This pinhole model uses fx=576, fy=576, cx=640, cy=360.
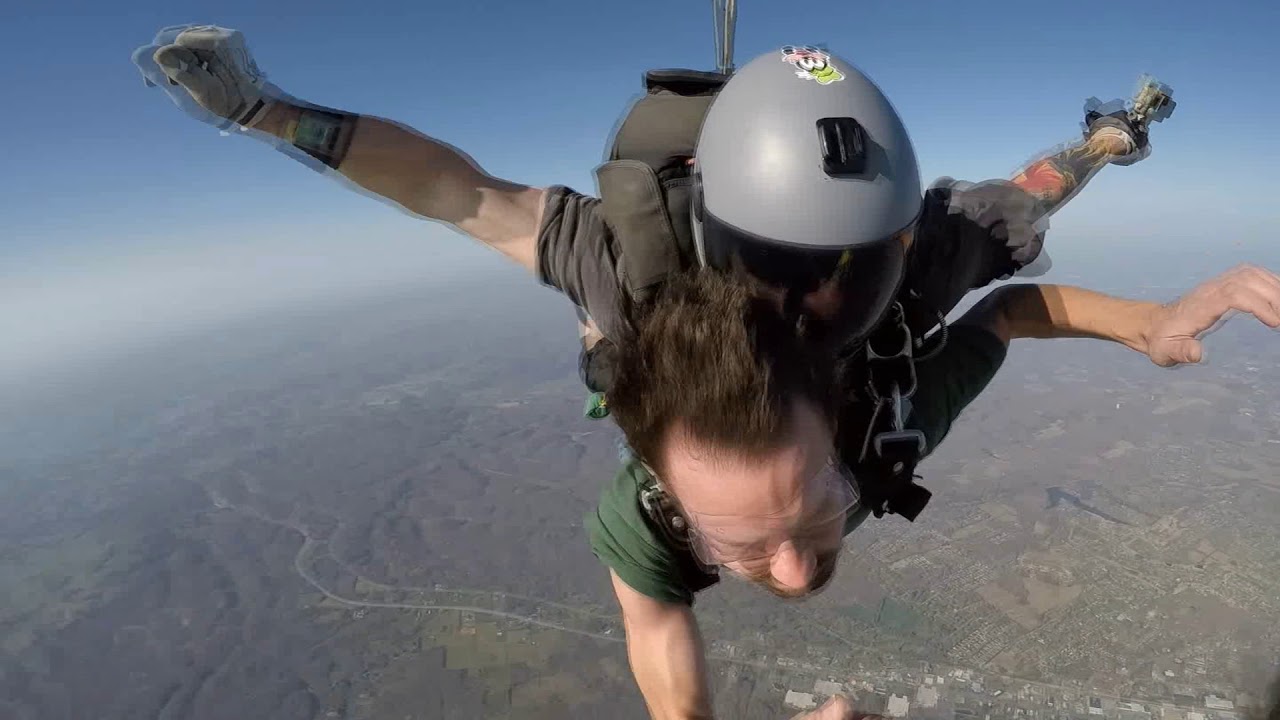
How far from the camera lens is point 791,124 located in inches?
52.3

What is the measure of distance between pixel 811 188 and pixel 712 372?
0.59 metres

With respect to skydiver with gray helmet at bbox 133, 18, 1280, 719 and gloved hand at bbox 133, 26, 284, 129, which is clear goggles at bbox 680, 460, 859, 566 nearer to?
skydiver with gray helmet at bbox 133, 18, 1280, 719

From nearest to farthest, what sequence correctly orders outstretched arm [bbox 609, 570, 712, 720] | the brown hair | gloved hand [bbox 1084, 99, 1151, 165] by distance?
1. the brown hair
2. outstretched arm [bbox 609, 570, 712, 720]
3. gloved hand [bbox 1084, 99, 1151, 165]

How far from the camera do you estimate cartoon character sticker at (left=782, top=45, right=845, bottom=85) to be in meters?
1.40

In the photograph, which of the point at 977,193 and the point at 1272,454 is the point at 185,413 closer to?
the point at 977,193

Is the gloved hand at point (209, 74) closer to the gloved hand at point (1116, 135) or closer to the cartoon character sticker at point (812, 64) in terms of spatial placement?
the cartoon character sticker at point (812, 64)

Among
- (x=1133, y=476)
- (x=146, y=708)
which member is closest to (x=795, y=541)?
(x=146, y=708)

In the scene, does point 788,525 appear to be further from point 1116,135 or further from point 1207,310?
point 1116,135

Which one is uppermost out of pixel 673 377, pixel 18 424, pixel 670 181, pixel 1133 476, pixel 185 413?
pixel 670 181

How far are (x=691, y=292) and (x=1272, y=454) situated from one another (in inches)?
1895

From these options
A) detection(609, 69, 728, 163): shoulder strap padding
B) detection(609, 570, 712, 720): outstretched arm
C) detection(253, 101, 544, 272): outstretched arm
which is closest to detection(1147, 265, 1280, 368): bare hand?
detection(609, 69, 728, 163): shoulder strap padding

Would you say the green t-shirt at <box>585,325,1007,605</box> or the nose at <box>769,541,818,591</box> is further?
the green t-shirt at <box>585,325,1007,605</box>

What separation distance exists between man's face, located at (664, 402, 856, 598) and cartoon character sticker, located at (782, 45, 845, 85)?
859 millimetres

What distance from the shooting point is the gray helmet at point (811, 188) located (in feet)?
4.19
